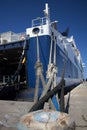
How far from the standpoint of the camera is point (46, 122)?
2.36 meters

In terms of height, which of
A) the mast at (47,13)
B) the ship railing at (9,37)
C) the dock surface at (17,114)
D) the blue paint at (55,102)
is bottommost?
the dock surface at (17,114)

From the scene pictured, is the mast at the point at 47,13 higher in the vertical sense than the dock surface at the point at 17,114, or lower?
higher

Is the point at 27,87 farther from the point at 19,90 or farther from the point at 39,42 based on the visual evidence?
the point at 39,42

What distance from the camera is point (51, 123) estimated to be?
7.74ft

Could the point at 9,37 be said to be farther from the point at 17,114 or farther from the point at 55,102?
the point at 55,102

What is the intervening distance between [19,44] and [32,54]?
128 centimetres

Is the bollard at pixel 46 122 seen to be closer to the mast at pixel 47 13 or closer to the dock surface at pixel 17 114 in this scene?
the dock surface at pixel 17 114

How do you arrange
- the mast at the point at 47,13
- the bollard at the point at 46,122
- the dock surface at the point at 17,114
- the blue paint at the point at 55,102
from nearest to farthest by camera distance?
the bollard at the point at 46,122 → the dock surface at the point at 17,114 → the blue paint at the point at 55,102 → the mast at the point at 47,13

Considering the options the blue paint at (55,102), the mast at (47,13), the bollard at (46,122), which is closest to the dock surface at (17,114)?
the blue paint at (55,102)

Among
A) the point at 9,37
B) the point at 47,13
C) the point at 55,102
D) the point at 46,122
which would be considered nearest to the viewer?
the point at 46,122

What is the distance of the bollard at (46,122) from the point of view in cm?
233

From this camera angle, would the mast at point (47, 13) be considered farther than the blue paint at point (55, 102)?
Yes

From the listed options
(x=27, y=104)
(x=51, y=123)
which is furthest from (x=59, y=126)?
(x=27, y=104)

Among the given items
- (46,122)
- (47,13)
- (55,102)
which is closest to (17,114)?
(55,102)
